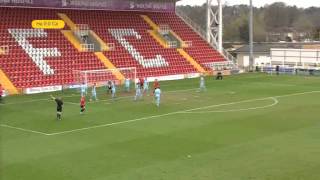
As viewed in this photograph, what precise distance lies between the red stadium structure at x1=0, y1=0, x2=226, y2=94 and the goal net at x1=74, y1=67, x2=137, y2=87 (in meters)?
0.55

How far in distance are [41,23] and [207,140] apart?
31472mm

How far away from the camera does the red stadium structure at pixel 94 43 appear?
1777 inches

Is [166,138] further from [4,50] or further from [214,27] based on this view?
[214,27]

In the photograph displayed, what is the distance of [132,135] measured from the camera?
23.6 m

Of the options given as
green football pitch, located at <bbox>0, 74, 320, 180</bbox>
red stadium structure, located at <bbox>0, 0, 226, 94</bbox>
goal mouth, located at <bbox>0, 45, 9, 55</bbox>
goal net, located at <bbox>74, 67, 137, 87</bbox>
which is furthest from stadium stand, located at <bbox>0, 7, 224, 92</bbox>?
green football pitch, located at <bbox>0, 74, 320, 180</bbox>

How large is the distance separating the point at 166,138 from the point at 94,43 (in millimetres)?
30536

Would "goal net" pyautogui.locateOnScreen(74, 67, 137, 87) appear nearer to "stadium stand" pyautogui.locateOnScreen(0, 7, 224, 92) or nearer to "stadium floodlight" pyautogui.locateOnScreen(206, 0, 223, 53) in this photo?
"stadium stand" pyautogui.locateOnScreen(0, 7, 224, 92)

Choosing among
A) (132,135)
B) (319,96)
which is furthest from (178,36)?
(132,135)

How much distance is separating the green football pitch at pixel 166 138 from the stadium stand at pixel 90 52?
6772mm

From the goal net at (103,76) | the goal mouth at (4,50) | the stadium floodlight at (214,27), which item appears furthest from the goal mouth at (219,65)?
the goal mouth at (4,50)

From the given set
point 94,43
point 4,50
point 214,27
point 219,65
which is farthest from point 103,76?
point 214,27

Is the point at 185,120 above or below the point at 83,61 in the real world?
below

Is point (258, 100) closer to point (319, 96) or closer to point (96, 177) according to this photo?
point (319, 96)

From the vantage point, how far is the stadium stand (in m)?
45.1
